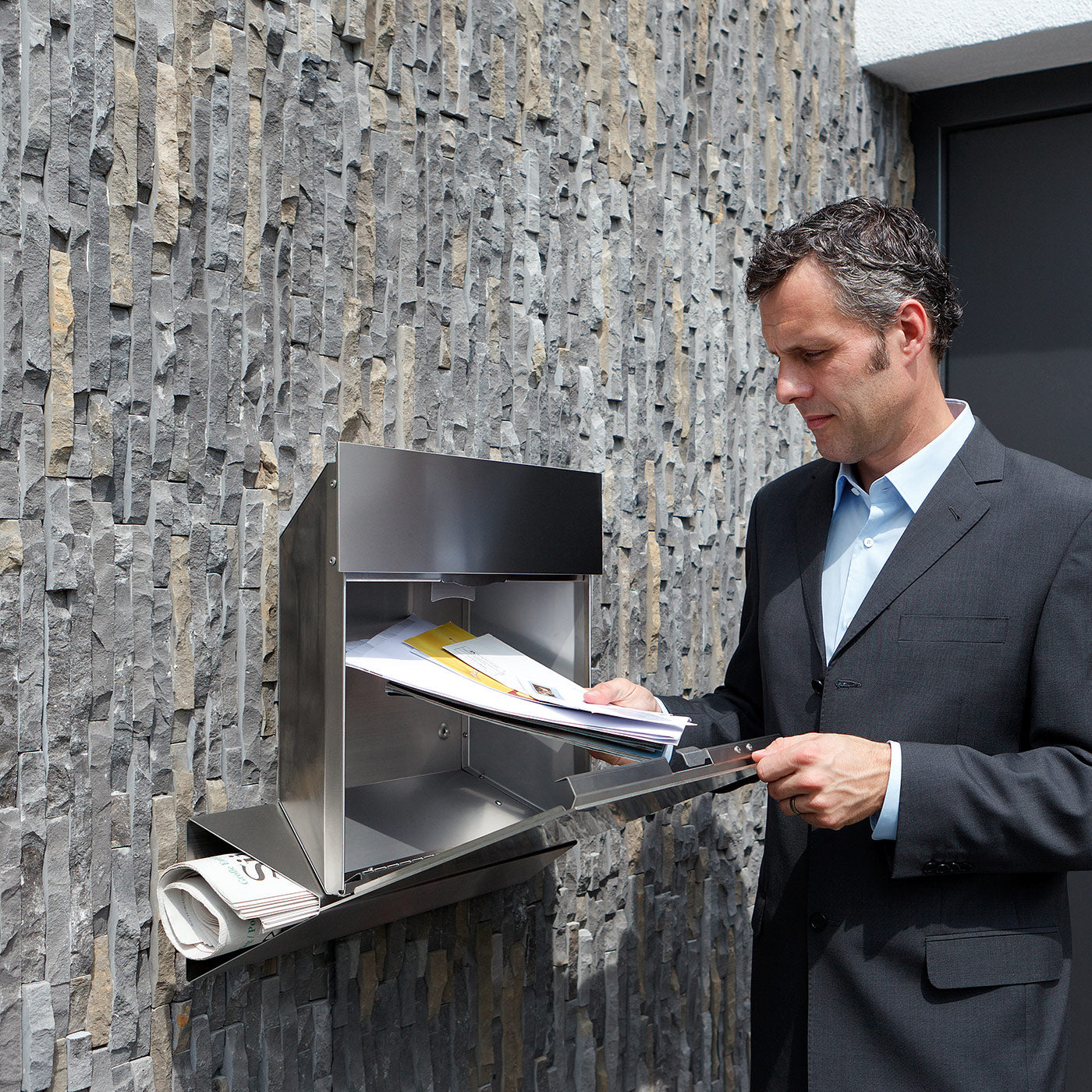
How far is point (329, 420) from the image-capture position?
4.89ft

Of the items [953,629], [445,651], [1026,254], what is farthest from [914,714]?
Answer: [1026,254]

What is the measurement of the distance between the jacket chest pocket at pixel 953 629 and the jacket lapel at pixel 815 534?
0.14 metres

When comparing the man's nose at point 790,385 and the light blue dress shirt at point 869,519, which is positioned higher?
the man's nose at point 790,385

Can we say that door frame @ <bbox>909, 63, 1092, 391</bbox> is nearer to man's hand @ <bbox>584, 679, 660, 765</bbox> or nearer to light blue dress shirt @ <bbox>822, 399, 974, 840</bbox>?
light blue dress shirt @ <bbox>822, 399, 974, 840</bbox>

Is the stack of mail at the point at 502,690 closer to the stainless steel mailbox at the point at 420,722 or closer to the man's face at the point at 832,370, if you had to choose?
the stainless steel mailbox at the point at 420,722

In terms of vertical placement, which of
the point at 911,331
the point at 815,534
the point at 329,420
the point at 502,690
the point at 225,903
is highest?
the point at 911,331

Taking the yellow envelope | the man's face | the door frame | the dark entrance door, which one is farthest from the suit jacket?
the door frame

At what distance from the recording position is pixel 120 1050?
1272 millimetres

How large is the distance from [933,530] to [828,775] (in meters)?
0.37

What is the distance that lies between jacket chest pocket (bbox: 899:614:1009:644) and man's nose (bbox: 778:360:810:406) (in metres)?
0.32

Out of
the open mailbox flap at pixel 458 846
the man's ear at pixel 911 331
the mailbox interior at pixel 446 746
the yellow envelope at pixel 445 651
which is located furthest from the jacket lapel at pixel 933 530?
the yellow envelope at pixel 445 651

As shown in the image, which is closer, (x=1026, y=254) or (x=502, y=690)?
(x=502, y=690)

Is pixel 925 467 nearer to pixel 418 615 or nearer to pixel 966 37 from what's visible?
pixel 418 615

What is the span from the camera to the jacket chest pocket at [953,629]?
1.38 metres
